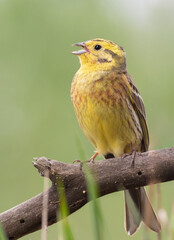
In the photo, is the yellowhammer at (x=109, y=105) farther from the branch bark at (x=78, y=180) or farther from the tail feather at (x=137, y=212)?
the branch bark at (x=78, y=180)

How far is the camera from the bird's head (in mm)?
4785

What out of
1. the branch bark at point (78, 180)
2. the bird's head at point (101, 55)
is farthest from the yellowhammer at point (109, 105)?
the branch bark at point (78, 180)

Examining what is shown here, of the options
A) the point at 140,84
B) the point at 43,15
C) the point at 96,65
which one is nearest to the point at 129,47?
the point at 140,84

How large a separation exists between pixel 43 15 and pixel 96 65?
4042mm

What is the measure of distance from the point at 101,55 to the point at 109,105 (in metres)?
0.56

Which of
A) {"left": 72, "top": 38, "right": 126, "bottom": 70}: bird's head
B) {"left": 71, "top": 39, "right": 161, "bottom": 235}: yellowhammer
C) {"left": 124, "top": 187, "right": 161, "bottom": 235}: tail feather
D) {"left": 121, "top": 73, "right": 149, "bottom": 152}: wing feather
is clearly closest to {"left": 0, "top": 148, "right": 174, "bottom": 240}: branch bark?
{"left": 124, "top": 187, "right": 161, "bottom": 235}: tail feather

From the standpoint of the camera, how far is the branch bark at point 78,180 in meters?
3.32

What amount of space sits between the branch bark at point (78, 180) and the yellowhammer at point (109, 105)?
0.80 meters

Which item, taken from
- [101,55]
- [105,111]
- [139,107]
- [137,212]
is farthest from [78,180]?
[101,55]

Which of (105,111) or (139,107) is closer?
(105,111)

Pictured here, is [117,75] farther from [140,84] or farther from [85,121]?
[140,84]

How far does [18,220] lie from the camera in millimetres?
3318

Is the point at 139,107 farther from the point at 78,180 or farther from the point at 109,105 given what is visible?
the point at 78,180

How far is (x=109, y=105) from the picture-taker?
447 cm
